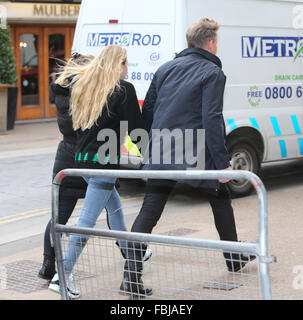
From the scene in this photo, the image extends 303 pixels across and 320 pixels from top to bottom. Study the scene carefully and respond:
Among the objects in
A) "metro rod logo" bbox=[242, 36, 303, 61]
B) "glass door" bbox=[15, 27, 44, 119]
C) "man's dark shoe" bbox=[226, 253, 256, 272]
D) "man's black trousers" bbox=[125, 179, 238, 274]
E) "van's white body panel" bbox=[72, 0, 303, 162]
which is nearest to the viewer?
Result: "man's dark shoe" bbox=[226, 253, 256, 272]

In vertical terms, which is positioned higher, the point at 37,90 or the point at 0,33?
the point at 0,33

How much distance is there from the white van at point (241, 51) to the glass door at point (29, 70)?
32.8 ft

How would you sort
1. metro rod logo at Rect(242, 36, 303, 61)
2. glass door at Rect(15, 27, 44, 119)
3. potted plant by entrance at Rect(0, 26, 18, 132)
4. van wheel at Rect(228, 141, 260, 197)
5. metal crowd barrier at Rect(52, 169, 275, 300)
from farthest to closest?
glass door at Rect(15, 27, 44, 119) < potted plant by entrance at Rect(0, 26, 18, 132) < van wheel at Rect(228, 141, 260, 197) < metro rod logo at Rect(242, 36, 303, 61) < metal crowd barrier at Rect(52, 169, 275, 300)

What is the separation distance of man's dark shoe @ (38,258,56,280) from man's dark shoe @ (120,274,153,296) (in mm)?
1032

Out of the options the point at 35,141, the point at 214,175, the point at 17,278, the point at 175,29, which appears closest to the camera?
the point at 214,175

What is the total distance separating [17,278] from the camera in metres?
5.60

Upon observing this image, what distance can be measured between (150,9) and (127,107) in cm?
376

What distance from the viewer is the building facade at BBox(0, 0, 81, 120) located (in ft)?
60.7

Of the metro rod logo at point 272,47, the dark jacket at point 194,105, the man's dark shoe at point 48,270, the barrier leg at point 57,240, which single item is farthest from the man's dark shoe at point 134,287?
the metro rod logo at point 272,47

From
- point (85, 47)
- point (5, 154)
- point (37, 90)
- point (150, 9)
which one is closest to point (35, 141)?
point (5, 154)

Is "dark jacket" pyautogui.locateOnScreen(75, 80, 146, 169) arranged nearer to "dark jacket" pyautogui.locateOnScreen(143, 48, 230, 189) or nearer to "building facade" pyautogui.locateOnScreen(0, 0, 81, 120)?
"dark jacket" pyautogui.locateOnScreen(143, 48, 230, 189)

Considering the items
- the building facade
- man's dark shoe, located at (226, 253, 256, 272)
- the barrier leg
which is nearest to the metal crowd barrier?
the barrier leg

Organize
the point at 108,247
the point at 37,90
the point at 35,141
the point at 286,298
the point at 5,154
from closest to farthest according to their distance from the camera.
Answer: the point at 108,247 → the point at 286,298 → the point at 5,154 → the point at 35,141 → the point at 37,90
